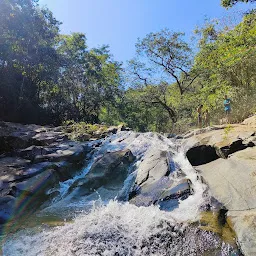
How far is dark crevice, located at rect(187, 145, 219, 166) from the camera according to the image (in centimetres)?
744

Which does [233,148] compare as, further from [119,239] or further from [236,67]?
[236,67]

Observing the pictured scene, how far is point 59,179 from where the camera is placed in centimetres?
811

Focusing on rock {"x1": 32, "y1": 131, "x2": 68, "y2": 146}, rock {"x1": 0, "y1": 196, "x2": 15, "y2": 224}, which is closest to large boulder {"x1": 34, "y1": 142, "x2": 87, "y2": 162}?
rock {"x1": 32, "y1": 131, "x2": 68, "y2": 146}

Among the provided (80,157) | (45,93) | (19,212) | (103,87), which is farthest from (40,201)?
(103,87)

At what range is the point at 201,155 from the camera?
766 centimetres

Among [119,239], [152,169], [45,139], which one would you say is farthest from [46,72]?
[119,239]

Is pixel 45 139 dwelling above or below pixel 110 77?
below

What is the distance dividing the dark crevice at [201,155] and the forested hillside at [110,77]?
5.19 metres

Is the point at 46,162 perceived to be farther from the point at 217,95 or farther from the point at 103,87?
the point at 103,87

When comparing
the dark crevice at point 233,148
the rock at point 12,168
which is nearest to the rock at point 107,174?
the rock at point 12,168

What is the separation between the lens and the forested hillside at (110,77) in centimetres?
1284

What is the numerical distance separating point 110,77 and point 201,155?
68.9ft

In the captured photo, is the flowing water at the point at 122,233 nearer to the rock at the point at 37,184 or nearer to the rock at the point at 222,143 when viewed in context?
the rock at the point at 37,184

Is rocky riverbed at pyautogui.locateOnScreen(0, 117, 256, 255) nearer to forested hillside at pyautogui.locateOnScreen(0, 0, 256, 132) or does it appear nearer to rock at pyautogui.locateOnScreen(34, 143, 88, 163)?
rock at pyautogui.locateOnScreen(34, 143, 88, 163)
